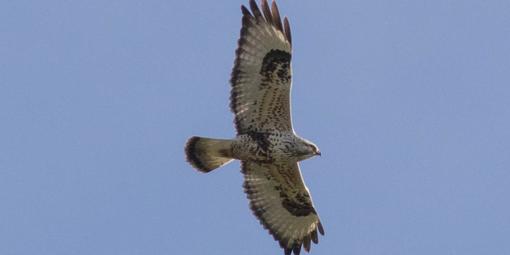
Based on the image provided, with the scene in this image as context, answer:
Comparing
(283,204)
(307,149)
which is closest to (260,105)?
(307,149)

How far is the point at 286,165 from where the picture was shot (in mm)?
17203

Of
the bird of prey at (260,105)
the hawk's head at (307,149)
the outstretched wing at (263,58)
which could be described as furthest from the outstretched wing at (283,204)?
the outstretched wing at (263,58)

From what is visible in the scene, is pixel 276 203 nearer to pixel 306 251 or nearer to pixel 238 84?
pixel 306 251

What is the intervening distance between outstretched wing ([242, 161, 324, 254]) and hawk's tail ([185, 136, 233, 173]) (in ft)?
1.80

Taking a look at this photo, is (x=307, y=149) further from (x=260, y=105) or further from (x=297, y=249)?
(x=297, y=249)

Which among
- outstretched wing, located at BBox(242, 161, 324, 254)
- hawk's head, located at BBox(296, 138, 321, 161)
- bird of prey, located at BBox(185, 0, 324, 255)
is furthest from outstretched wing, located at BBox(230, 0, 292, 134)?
outstretched wing, located at BBox(242, 161, 324, 254)

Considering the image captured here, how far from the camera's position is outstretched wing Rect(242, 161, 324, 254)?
17.6 meters

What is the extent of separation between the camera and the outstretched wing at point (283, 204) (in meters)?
17.6

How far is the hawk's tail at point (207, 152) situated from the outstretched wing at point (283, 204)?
1.80ft

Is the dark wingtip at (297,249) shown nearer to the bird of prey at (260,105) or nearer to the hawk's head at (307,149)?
the bird of prey at (260,105)

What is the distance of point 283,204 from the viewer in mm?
17984

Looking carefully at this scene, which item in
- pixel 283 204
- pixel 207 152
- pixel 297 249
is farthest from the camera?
pixel 297 249

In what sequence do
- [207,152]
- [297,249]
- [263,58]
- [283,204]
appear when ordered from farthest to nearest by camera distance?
[297,249] < [283,204] < [207,152] < [263,58]

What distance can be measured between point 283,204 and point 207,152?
1659 millimetres
